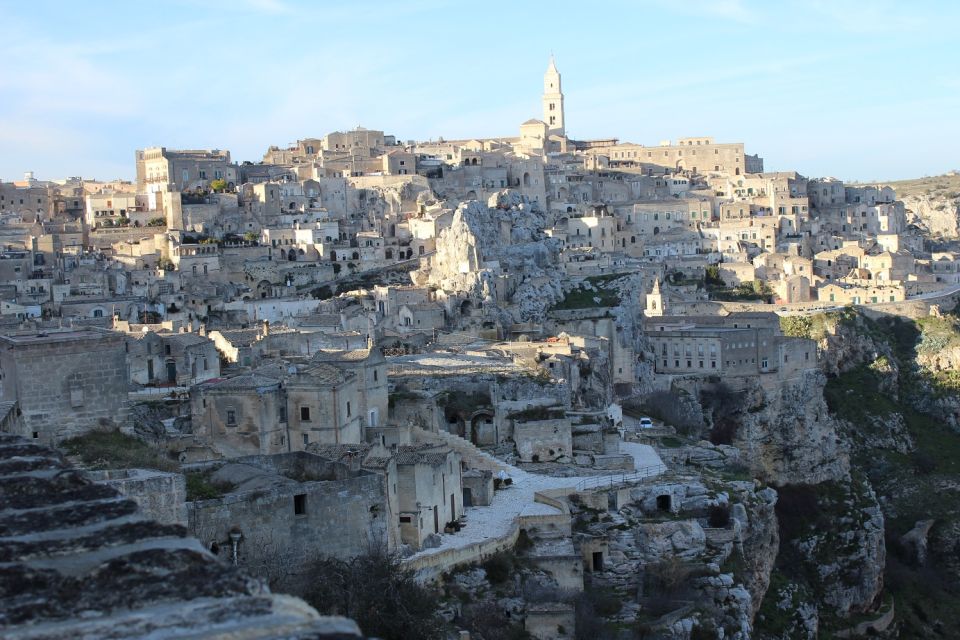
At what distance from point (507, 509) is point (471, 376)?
9.35m

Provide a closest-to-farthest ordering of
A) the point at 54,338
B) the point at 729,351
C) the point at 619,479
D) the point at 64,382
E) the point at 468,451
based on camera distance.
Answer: the point at 64,382, the point at 54,338, the point at 619,479, the point at 468,451, the point at 729,351

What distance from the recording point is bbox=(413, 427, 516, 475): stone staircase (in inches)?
1124

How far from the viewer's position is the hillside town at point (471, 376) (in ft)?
58.0

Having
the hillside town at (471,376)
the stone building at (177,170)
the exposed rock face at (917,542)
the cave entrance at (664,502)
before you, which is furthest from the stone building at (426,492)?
the stone building at (177,170)

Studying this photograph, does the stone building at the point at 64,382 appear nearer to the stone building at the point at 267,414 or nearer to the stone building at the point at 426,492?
the stone building at the point at 267,414

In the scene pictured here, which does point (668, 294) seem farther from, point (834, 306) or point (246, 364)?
point (246, 364)

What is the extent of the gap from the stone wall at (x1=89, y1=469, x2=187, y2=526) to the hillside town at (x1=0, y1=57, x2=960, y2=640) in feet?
0.19

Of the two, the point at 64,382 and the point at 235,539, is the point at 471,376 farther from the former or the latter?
the point at 235,539

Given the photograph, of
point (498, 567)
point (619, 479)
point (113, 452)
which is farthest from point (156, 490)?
point (619, 479)

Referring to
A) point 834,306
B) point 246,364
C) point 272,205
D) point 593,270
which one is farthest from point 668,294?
point 246,364

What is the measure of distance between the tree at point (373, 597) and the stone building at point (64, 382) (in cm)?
449

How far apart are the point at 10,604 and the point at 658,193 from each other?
81.6 metres

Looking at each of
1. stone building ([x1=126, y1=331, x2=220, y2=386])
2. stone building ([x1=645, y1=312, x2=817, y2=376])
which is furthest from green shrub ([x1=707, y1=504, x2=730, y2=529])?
stone building ([x1=645, y1=312, x2=817, y2=376])

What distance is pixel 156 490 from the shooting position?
49.4 feet
